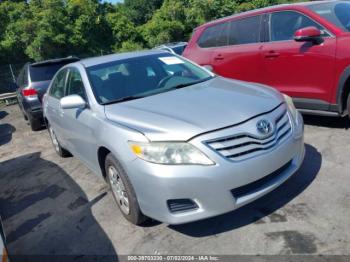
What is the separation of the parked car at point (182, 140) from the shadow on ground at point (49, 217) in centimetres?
44

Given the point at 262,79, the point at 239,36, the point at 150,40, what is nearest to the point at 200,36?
the point at 239,36

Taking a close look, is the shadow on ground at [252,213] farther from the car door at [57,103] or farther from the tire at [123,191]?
the car door at [57,103]

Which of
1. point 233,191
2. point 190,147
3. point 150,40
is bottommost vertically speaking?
point 150,40

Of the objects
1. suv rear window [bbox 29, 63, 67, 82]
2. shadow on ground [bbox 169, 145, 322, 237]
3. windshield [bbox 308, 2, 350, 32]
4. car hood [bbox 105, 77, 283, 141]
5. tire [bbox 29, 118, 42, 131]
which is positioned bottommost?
tire [bbox 29, 118, 42, 131]

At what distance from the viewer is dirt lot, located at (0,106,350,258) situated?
10.2ft

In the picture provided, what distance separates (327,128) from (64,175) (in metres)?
3.79

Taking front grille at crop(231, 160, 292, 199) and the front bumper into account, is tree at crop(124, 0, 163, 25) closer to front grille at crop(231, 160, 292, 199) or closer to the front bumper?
front grille at crop(231, 160, 292, 199)

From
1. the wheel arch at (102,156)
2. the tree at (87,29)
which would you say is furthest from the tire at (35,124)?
the tree at (87,29)

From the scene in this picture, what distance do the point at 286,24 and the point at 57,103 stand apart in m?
3.51

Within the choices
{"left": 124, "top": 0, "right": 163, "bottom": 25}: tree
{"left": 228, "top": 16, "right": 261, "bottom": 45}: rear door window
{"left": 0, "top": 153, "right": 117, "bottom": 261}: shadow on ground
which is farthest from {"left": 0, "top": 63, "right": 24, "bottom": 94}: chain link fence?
{"left": 124, "top": 0, "right": 163, "bottom": 25}: tree

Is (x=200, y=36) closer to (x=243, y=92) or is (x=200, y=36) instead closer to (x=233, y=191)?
(x=243, y=92)

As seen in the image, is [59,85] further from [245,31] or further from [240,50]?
[245,31]

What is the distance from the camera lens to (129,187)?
3.31m

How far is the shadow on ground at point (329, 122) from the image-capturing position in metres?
5.36
